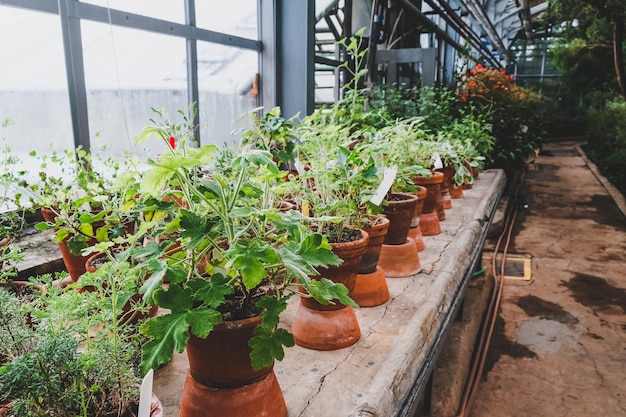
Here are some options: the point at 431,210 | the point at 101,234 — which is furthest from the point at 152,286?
the point at 431,210

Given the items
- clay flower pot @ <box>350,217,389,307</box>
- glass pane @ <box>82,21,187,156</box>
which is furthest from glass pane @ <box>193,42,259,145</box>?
clay flower pot @ <box>350,217,389,307</box>

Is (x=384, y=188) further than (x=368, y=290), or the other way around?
(x=368, y=290)

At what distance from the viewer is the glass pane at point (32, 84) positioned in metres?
1.69

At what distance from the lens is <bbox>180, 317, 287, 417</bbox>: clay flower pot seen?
796 mm

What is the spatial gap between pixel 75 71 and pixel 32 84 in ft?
0.56

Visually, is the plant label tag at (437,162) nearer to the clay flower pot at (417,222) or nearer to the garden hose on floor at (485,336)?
the clay flower pot at (417,222)

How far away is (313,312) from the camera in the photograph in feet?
3.84

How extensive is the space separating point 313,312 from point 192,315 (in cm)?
52

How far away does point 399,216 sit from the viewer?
1588 millimetres

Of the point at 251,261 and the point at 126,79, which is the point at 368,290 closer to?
the point at 251,261

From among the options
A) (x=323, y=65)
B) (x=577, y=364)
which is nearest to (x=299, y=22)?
(x=323, y=65)

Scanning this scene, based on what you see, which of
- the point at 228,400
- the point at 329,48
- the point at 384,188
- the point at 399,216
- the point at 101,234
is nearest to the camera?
the point at 228,400

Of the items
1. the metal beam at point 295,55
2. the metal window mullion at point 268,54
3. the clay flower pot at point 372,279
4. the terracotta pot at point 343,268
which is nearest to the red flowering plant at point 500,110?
the metal beam at point 295,55

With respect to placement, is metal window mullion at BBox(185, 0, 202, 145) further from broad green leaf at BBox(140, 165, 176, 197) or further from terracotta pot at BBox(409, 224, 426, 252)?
broad green leaf at BBox(140, 165, 176, 197)
